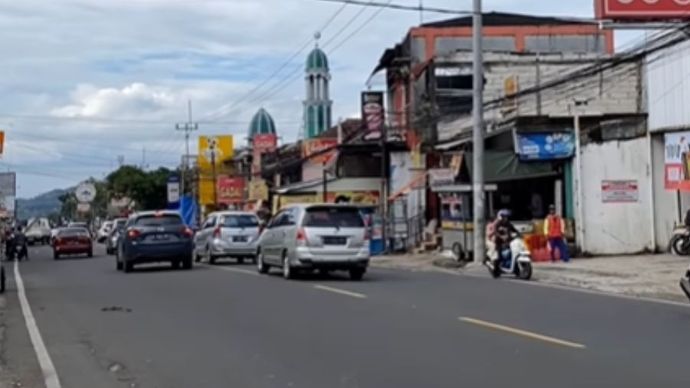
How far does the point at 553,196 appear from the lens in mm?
36812

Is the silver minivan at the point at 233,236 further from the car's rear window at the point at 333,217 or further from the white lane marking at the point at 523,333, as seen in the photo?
the white lane marking at the point at 523,333

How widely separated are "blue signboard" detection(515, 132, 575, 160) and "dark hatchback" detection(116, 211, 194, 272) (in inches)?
417

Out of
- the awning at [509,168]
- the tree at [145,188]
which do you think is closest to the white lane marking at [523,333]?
the awning at [509,168]

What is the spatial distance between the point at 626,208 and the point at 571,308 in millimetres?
15961

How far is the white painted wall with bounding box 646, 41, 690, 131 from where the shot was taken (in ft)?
101

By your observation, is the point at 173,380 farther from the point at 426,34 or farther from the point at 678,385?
the point at 426,34

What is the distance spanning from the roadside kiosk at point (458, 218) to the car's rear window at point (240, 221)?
6.62 meters

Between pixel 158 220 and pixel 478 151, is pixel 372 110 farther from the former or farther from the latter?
pixel 158 220

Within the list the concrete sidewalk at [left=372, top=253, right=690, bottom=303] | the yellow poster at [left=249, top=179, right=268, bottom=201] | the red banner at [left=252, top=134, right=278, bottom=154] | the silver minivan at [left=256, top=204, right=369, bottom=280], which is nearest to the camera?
the concrete sidewalk at [left=372, top=253, right=690, bottom=303]

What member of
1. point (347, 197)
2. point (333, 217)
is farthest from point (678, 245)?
point (347, 197)

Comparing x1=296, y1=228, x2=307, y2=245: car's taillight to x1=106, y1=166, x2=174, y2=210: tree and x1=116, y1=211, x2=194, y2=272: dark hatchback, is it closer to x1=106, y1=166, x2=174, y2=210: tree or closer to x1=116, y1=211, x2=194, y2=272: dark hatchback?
x1=116, y1=211, x2=194, y2=272: dark hatchback

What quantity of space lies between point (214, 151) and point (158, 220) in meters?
53.7

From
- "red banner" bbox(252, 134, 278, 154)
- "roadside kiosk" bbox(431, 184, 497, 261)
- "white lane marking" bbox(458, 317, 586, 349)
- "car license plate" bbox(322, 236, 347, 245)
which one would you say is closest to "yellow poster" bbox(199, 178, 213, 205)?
"red banner" bbox(252, 134, 278, 154)

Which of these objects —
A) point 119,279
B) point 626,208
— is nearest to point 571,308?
point 119,279
